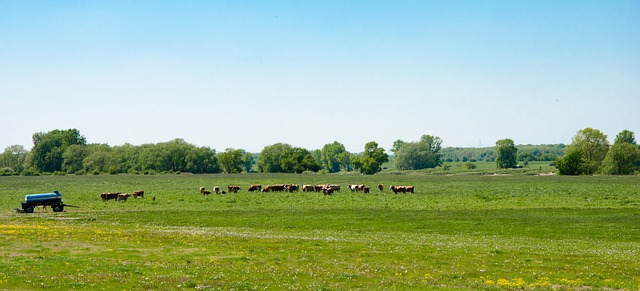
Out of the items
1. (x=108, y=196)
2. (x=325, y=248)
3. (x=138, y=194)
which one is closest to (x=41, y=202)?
(x=108, y=196)

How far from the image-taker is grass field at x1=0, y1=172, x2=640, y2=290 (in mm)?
21234

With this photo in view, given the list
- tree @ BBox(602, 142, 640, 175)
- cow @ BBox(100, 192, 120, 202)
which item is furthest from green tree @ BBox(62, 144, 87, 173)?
tree @ BBox(602, 142, 640, 175)

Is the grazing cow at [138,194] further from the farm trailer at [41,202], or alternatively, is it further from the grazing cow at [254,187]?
the farm trailer at [41,202]

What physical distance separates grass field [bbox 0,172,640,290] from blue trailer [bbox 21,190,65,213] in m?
1.44

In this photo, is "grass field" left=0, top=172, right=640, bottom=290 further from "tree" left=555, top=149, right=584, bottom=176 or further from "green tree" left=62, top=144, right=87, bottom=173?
"green tree" left=62, top=144, right=87, bottom=173

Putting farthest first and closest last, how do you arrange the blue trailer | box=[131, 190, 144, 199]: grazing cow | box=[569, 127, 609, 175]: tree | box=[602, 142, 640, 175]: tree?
box=[569, 127, 609, 175]: tree, box=[602, 142, 640, 175]: tree, box=[131, 190, 144, 199]: grazing cow, the blue trailer

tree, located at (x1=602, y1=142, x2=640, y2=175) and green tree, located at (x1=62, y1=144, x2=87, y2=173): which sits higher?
green tree, located at (x1=62, y1=144, x2=87, y2=173)

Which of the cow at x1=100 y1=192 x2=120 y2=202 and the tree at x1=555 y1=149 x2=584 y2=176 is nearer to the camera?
the cow at x1=100 y1=192 x2=120 y2=202

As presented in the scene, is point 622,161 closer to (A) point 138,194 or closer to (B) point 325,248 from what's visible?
(A) point 138,194

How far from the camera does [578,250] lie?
29375mm

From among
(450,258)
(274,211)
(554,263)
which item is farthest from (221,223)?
(554,263)

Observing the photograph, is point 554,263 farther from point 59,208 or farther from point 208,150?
point 208,150

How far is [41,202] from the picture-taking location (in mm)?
53812

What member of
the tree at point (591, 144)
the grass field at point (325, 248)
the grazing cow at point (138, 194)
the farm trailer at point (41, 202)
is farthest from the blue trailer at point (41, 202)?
the tree at point (591, 144)
